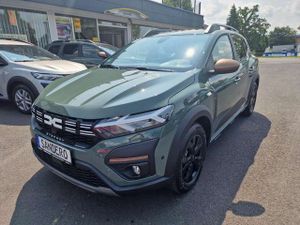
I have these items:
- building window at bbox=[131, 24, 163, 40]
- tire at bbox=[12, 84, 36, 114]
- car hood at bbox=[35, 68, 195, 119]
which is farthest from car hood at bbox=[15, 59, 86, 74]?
building window at bbox=[131, 24, 163, 40]

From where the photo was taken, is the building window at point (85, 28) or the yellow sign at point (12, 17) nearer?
the yellow sign at point (12, 17)

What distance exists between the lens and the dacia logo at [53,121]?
7.24 ft

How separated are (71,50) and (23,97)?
11.3 feet

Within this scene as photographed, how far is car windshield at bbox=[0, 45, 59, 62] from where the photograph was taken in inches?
217

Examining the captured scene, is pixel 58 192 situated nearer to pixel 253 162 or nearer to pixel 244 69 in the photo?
pixel 253 162

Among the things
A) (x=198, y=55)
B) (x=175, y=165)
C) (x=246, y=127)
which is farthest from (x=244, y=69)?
(x=175, y=165)

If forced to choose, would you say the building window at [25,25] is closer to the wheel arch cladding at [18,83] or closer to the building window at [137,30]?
the wheel arch cladding at [18,83]

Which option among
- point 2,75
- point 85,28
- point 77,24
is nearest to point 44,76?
point 2,75

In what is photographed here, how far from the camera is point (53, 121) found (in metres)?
2.26


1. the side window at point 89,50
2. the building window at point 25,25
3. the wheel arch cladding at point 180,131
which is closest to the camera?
the wheel arch cladding at point 180,131

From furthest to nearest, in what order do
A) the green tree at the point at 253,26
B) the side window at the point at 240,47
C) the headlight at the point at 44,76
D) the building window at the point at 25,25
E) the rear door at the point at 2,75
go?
1. the green tree at the point at 253,26
2. the building window at the point at 25,25
3. the rear door at the point at 2,75
4. the headlight at the point at 44,76
5. the side window at the point at 240,47

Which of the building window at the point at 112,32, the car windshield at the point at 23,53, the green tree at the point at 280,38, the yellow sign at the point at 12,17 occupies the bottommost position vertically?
the green tree at the point at 280,38

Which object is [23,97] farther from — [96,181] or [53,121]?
[96,181]

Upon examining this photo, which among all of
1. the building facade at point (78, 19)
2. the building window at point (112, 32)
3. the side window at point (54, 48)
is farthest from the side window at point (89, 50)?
the building window at point (112, 32)
